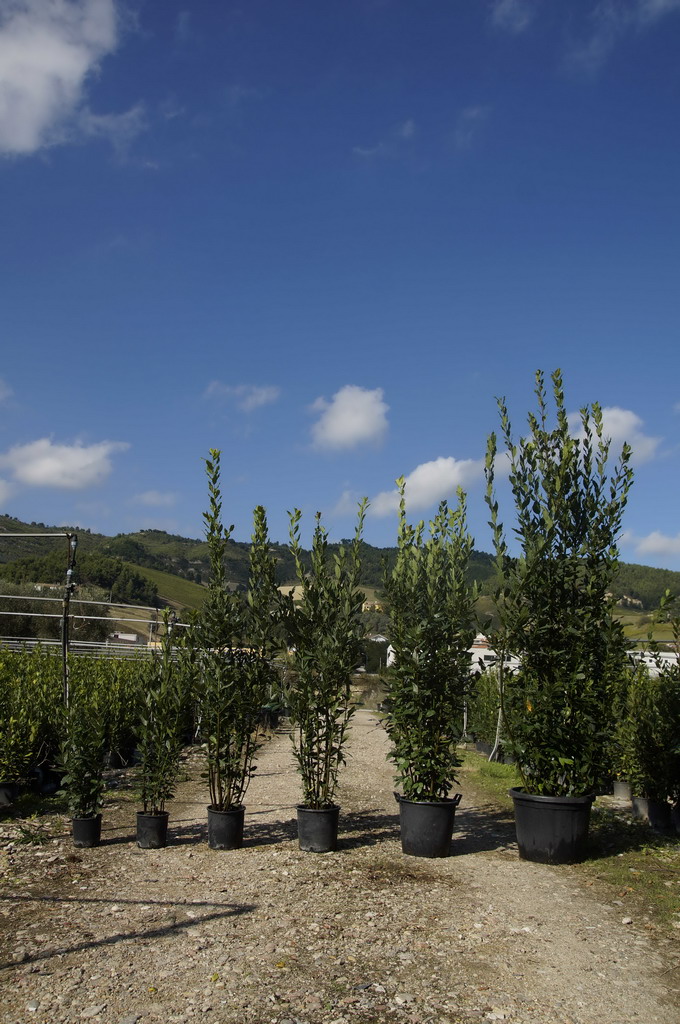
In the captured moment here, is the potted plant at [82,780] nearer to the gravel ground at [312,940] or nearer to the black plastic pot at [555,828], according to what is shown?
the gravel ground at [312,940]

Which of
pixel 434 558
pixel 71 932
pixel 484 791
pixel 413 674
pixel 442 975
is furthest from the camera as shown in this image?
pixel 484 791

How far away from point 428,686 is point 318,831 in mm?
1580

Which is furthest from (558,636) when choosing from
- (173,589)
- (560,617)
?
(173,589)

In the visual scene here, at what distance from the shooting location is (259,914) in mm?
4789

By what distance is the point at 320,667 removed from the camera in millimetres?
6734

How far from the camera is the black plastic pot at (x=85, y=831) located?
648 cm

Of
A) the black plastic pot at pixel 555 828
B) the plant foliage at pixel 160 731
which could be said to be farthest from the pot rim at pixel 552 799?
the plant foliage at pixel 160 731

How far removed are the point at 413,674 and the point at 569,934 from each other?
2.52 meters

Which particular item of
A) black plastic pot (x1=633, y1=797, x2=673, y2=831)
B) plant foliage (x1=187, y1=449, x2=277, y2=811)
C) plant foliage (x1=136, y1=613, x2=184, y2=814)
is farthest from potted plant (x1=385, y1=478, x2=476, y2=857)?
black plastic pot (x1=633, y1=797, x2=673, y2=831)

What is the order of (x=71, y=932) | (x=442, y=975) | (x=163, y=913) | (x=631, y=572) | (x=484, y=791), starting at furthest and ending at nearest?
(x=631, y=572), (x=484, y=791), (x=163, y=913), (x=71, y=932), (x=442, y=975)

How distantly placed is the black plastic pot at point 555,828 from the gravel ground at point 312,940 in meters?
0.14

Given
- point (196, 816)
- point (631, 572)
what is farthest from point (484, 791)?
point (631, 572)

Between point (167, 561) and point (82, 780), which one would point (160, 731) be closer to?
point (82, 780)

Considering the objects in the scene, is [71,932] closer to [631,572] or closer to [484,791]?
[484,791]
